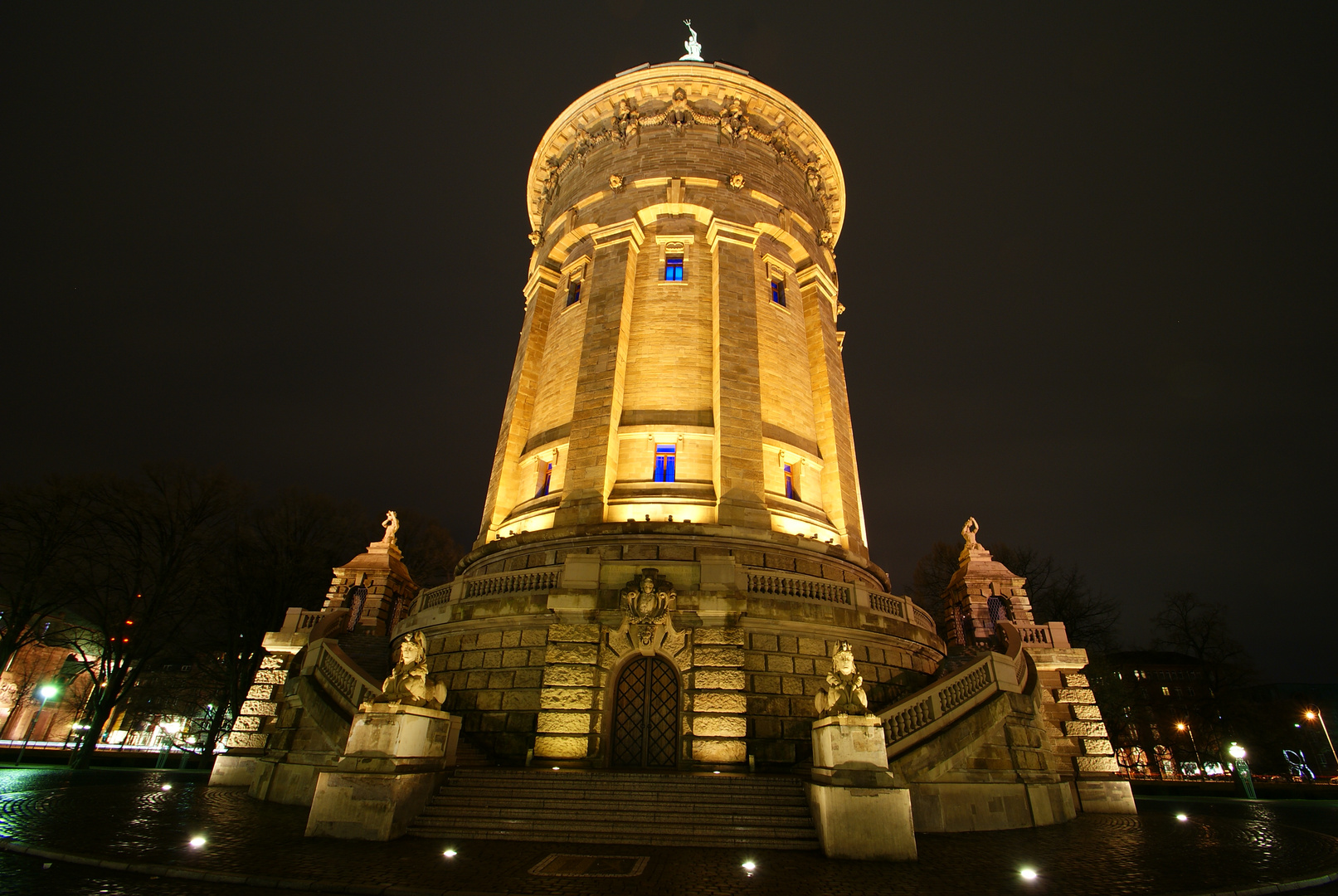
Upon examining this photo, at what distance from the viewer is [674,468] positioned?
21844mm

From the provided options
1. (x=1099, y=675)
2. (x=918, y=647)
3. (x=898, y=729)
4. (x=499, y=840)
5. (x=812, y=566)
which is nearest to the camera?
(x=499, y=840)

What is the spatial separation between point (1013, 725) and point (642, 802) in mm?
8581

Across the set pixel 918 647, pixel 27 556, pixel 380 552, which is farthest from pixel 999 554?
pixel 27 556

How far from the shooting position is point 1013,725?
14.0 metres

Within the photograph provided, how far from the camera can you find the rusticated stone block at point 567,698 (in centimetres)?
1442

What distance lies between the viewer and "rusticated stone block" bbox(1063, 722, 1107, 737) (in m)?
19.9

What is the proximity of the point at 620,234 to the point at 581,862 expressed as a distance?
22.8 meters

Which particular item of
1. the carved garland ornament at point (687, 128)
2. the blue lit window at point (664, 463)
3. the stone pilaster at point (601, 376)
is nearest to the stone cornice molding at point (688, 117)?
the carved garland ornament at point (687, 128)

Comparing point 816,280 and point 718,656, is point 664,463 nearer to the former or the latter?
point 718,656

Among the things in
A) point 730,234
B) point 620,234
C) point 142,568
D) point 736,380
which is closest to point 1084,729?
point 736,380

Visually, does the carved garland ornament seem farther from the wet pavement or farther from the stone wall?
the wet pavement

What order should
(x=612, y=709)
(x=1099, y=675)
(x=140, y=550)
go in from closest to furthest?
(x=612, y=709) → (x=140, y=550) → (x=1099, y=675)

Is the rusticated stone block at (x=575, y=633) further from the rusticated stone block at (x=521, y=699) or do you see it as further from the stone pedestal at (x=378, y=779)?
the stone pedestal at (x=378, y=779)

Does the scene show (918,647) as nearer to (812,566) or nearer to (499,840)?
(812,566)
